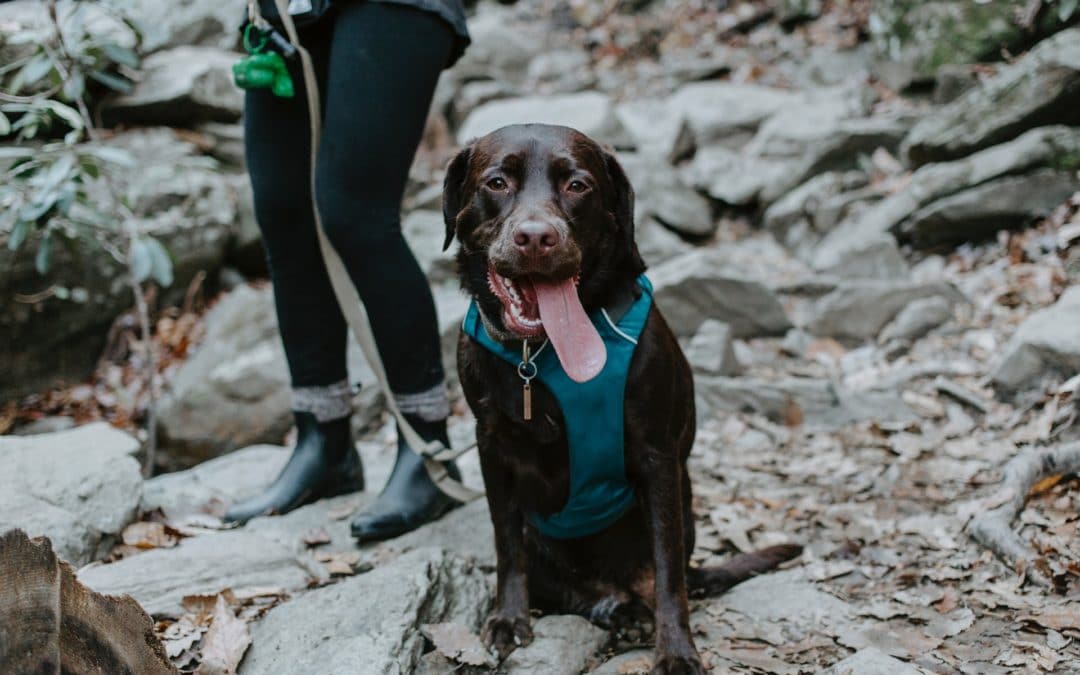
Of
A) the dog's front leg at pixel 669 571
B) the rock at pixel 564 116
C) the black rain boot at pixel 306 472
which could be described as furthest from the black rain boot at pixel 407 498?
the rock at pixel 564 116

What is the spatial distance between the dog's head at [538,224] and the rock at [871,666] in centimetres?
102

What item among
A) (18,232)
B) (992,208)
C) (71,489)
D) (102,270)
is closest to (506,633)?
(71,489)

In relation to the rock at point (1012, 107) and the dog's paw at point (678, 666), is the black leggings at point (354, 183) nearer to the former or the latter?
the dog's paw at point (678, 666)

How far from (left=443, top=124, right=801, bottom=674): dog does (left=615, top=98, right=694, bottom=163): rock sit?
647 cm

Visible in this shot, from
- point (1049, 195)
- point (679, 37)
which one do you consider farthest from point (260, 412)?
point (679, 37)

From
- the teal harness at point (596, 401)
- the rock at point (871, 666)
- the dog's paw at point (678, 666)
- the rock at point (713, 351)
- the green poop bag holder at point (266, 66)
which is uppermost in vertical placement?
the green poop bag holder at point (266, 66)

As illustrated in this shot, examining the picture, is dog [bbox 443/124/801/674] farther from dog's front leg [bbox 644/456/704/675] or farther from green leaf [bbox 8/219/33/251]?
green leaf [bbox 8/219/33/251]

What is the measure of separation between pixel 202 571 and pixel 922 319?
13.2ft

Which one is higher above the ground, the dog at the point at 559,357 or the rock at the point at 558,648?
the dog at the point at 559,357

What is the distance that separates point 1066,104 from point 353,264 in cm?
502

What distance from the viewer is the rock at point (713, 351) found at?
4711 mm

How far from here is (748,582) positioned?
109 inches

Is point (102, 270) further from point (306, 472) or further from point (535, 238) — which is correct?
point (535, 238)

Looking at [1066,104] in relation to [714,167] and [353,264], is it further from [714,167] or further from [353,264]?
[353,264]
